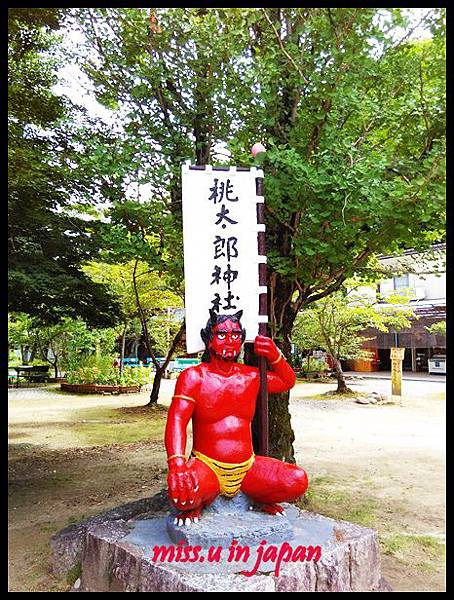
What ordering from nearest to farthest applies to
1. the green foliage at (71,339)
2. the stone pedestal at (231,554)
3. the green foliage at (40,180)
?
the stone pedestal at (231,554) → the green foliage at (40,180) → the green foliage at (71,339)

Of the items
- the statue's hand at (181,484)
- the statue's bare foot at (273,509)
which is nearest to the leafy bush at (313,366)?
the statue's bare foot at (273,509)

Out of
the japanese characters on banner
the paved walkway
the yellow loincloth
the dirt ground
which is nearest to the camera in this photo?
the yellow loincloth

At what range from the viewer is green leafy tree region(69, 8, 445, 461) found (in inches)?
175

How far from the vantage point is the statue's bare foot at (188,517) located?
148 inches

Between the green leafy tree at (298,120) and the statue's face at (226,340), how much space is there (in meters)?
1.21

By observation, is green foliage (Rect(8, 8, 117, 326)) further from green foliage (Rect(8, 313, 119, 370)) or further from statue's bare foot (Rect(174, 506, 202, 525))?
green foliage (Rect(8, 313, 119, 370))

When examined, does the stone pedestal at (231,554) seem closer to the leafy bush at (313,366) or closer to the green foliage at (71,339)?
Answer: the green foliage at (71,339)

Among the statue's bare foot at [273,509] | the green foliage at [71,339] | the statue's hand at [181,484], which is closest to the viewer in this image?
the statue's hand at [181,484]

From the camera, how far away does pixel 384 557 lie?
4.86 metres

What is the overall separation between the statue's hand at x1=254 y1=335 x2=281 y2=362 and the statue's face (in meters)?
0.17

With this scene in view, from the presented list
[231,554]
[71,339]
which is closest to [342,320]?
[71,339]

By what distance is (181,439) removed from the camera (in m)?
3.70

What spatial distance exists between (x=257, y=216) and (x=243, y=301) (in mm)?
758

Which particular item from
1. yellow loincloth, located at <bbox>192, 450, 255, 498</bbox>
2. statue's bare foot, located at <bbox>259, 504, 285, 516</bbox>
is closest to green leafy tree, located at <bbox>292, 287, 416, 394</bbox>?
statue's bare foot, located at <bbox>259, 504, 285, 516</bbox>
